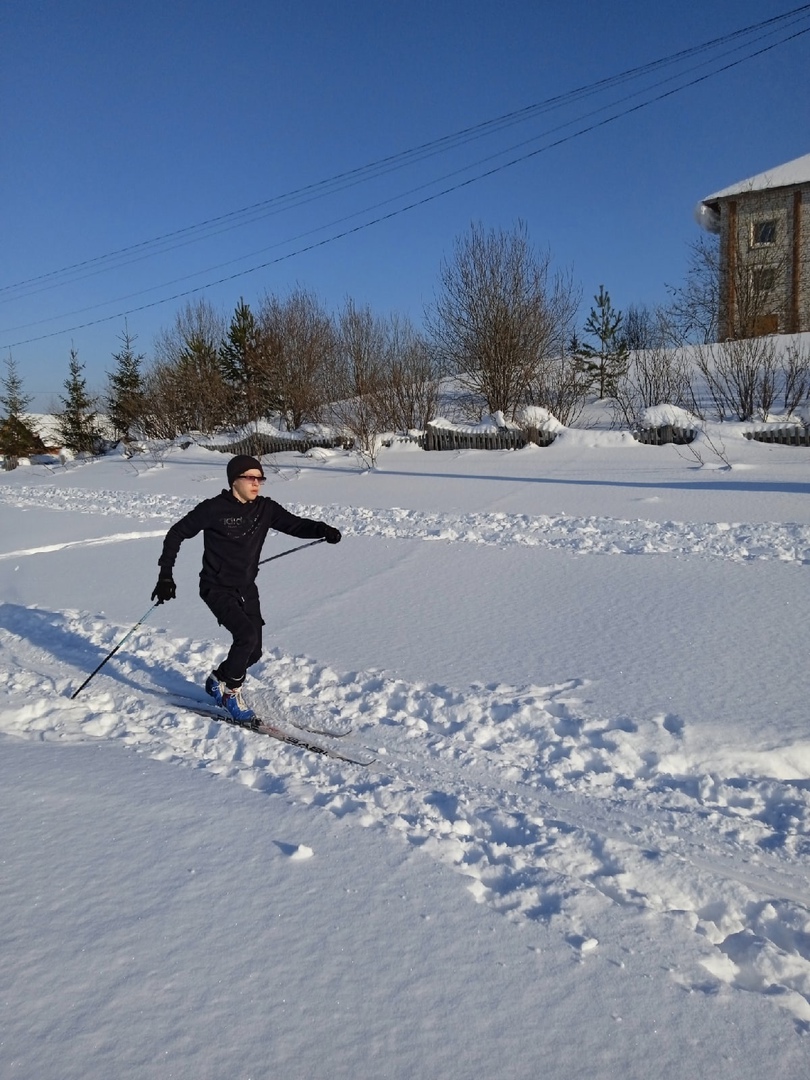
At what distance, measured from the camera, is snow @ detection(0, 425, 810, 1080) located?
6.73ft

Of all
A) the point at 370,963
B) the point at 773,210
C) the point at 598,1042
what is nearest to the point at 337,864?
the point at 370,963

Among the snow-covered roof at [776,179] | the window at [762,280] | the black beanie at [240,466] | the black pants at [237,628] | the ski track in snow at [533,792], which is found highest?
the snow-covered roof at [776,179]

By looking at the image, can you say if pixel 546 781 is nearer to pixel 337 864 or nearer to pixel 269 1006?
pixel 337 864

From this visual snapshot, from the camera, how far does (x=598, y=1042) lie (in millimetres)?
→ 2016

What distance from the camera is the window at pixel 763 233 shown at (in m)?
32.6

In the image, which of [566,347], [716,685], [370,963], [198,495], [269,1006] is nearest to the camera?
[269,1006]

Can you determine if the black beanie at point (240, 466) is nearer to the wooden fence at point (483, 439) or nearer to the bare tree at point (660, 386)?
the wooden fence at point (483, 439)

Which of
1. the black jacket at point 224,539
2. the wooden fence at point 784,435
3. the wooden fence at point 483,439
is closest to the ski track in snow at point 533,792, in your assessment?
the black jacket at point 224,539

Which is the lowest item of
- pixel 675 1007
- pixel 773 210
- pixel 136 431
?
pixel 675 1007

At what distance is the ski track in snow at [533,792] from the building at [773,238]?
29780mm

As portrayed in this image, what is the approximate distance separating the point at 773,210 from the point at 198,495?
29.5m

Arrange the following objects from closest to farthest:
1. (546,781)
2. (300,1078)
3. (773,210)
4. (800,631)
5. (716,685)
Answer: (300,1078), (546,781), (716,685), (800,631), (773,210)

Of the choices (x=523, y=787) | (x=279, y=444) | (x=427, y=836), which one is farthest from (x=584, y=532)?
(x=279, y=444)

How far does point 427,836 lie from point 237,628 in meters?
1.93
